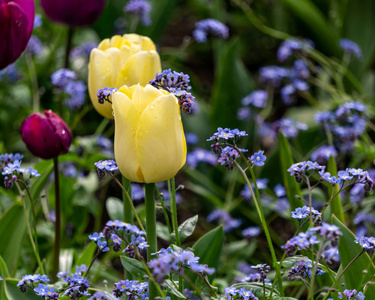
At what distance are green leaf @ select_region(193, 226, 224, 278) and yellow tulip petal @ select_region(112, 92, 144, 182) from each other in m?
0.33

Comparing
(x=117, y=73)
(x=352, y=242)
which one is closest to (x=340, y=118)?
(x=352, y=242)

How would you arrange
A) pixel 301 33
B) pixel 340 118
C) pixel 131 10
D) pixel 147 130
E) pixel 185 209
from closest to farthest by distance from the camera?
1. pixel 147 130
2. pixel 340 118
3. pixel 131 10
4. pixel 185 209
5. pixel 301 33

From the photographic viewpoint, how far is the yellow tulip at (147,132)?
88 cm

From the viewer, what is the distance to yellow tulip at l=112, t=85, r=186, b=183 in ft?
2.87

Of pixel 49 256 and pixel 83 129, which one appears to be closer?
pixel 49 256

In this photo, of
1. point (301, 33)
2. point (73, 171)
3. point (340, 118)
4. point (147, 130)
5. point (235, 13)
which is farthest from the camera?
point (235, 13)

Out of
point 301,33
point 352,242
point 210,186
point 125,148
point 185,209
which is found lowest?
point 185,209

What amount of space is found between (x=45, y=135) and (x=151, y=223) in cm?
35

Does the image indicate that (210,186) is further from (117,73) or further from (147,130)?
(147,130)

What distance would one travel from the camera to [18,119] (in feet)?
7.66

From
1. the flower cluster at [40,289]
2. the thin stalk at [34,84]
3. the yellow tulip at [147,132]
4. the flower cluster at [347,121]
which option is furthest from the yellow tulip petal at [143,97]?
the thin stalk at [34,84]

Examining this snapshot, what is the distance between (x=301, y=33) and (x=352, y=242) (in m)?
2.18

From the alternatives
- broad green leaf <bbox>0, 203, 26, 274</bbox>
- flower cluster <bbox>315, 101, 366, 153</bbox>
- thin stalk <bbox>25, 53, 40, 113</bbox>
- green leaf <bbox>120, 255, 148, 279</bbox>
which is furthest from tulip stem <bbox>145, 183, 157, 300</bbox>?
thin stalk <bbox>25, 53, 40, 113</bbox>

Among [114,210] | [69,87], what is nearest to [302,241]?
[114,210]
